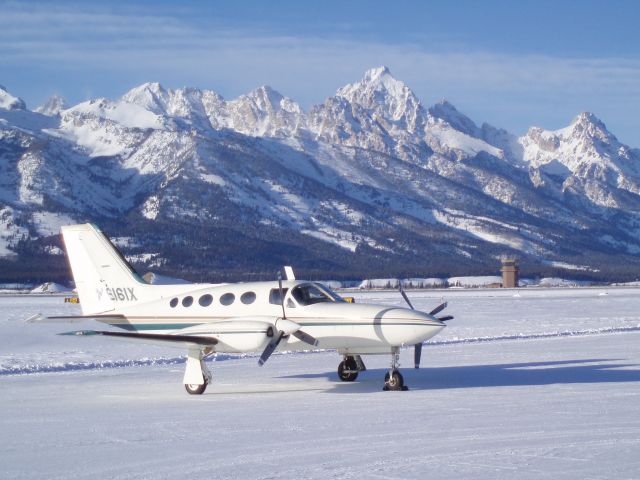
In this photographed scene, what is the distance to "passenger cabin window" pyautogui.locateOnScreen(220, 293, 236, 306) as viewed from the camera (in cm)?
2741

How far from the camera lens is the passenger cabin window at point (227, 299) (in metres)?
27.4

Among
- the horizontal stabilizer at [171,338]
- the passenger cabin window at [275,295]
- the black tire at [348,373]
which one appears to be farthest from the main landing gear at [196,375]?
the black tire at [348,373]

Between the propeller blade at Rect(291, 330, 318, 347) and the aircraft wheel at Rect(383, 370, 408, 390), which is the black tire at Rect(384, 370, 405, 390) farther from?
the propeller blade at Rect(291, 330, 318, 347)

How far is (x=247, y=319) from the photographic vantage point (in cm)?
2634

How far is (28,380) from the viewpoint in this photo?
2986 cm

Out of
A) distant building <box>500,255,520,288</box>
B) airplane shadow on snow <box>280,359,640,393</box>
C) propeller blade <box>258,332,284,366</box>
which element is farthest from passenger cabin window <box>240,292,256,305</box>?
distant building <box>500,255,520,288</box>

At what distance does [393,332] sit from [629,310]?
55.7 meters

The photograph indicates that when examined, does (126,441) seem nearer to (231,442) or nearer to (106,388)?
(231,442)

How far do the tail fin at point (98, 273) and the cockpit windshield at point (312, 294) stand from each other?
218 inches

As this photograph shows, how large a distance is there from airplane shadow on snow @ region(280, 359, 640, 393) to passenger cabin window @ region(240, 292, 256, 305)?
3.23 m

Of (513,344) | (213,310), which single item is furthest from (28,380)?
(513,344)

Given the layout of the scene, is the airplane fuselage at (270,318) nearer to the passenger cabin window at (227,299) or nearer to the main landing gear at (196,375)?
the passenger cabin window at (227,299)

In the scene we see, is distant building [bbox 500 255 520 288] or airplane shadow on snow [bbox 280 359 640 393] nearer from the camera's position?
airplane shadow on snow [bbox 280 359 640 393]

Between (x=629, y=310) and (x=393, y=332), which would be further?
(x=629, y=310)
